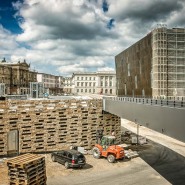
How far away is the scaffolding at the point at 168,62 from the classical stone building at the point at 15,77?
2114 inches

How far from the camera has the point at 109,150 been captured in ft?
A: 64.5

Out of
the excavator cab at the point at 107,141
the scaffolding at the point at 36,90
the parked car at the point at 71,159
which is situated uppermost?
the scaffolding at the point at 36,90

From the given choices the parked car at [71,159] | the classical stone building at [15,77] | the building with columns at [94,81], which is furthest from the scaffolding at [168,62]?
the building with columns at [94,81]

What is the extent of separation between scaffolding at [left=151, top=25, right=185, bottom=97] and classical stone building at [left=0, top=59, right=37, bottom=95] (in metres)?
53.7

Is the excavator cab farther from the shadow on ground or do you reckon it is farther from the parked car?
the shadow on ground

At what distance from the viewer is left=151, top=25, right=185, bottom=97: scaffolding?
33469 mm

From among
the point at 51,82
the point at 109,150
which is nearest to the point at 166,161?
the point at 109,150

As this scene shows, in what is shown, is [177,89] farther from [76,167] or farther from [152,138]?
[76,167]

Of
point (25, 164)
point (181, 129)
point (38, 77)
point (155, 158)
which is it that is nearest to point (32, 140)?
point (25, 164)

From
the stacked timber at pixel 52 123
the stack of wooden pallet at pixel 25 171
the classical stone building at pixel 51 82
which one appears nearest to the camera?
the stack of wooden pallet at pixel 25 171

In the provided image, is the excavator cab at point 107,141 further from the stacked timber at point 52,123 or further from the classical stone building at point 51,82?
the classical stone building at point 51,82

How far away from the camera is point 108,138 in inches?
788

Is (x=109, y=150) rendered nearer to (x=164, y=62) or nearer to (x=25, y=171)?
(x=25, y=171)

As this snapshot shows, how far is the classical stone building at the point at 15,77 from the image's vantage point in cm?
7651
